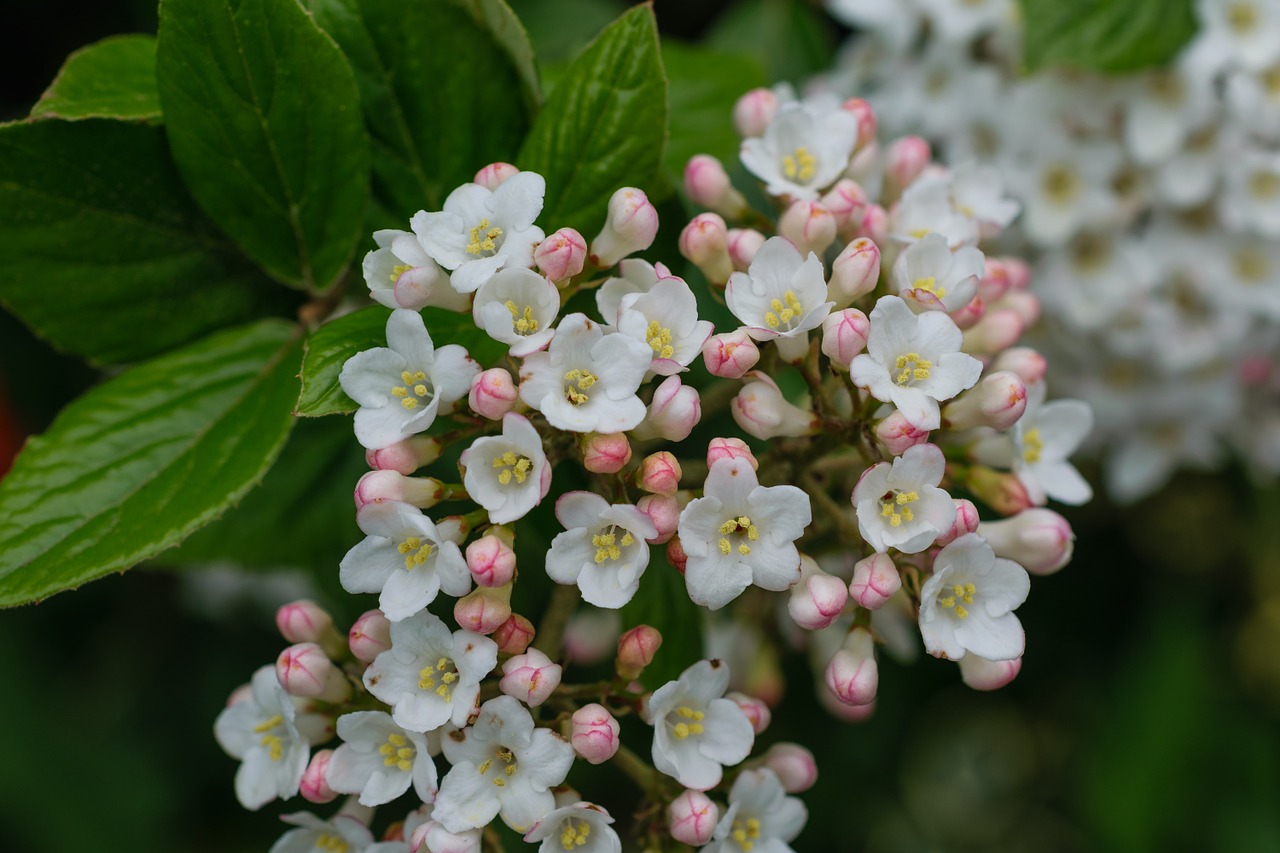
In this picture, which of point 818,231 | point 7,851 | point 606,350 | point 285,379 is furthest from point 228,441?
point 7,851

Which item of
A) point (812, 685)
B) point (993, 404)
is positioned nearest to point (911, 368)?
point (993, 404)

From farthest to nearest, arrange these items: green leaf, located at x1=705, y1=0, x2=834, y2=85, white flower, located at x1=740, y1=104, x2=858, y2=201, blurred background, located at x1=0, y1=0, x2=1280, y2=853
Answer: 1. blurred background, located at x1=0, y1=0, x2=1280, y2=853
2. green leaf, located at x1=705, y1=0, x2=834, y2=85
3. white flower, located at x1=740, y1=104, x2=858, y2=201

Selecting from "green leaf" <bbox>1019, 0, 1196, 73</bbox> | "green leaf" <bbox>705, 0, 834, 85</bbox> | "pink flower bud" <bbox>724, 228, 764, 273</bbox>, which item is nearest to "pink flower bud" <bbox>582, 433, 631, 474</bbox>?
"pink flower bud" <bbox>724, 228, 764, 273</bbox>

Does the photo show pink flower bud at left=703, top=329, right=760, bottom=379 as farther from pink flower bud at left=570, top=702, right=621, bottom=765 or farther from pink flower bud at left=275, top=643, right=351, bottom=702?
pink flower bud at left=275, top=643, right=351, bottom=702

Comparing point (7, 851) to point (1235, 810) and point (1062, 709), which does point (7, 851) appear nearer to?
point (1062, 709)

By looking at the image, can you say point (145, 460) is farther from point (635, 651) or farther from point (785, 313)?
point (785, 313)

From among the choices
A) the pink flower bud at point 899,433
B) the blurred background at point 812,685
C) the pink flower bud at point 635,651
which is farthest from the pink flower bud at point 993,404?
the blurred background at point 812,685

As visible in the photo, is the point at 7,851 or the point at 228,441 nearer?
the point at 228,441
